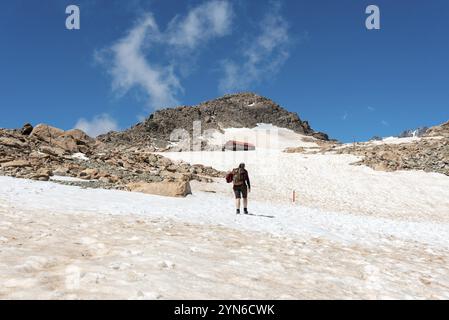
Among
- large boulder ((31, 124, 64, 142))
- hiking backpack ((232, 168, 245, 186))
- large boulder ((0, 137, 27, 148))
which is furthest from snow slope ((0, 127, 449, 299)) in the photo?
large boulder ((31, 124, 64, 142))

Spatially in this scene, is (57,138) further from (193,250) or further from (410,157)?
(410,157)

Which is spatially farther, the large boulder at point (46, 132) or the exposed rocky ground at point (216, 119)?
the exposed rocky ground at point (216, 119)

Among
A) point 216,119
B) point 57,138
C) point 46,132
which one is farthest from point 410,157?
point 216,119

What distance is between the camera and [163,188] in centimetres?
2245

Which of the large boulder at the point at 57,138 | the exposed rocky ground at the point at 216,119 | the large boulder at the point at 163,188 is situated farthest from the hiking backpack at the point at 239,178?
the exposed rocky ground at the point at 216,119

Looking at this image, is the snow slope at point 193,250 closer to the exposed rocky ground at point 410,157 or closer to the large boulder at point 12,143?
the large boulder at point 12,143

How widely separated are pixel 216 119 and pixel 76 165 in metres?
80.6

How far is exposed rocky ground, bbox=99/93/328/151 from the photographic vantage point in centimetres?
8991

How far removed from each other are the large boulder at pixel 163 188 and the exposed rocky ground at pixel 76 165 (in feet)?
0.18

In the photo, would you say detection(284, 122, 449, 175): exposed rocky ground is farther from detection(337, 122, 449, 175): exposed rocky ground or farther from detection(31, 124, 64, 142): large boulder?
detection(31, 124, 64, 142): large boulder

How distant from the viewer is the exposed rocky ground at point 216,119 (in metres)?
89.9

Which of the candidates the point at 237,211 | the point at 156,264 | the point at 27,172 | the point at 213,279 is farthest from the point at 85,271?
the point at 27,172

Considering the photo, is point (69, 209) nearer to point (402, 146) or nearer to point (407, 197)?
point (407, 197)

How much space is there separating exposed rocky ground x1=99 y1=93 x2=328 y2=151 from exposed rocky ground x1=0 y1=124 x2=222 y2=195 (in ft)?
132
